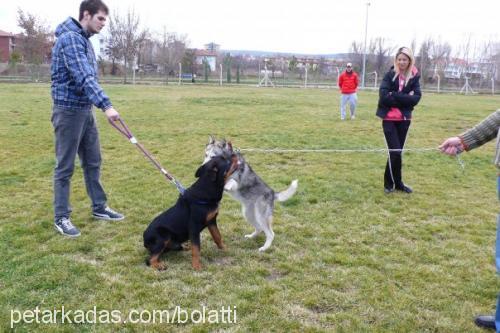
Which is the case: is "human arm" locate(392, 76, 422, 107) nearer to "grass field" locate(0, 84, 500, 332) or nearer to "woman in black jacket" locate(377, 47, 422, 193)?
"woman in black jacket" locate(377, 47, 422, 193)

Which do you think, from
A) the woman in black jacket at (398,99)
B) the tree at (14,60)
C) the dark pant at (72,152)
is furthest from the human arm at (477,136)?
the tree at (14,60)

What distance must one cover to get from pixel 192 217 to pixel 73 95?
5.71 feet

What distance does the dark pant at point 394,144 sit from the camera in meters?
6.11

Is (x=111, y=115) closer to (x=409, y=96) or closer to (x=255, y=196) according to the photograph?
(x=255, y=196)

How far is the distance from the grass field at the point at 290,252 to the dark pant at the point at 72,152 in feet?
1.09

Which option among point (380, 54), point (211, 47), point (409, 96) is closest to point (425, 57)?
point (380, 54)

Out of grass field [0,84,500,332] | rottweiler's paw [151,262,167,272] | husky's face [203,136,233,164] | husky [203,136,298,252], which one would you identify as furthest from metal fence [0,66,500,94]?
rottweiler's paw [151,262,167,272]

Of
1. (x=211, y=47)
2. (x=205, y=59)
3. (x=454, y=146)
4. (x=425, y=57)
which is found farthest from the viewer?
(x=211, y=47)

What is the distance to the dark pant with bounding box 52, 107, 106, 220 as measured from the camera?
4.24 meters

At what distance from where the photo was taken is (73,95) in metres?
4.19

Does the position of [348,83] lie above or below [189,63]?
below

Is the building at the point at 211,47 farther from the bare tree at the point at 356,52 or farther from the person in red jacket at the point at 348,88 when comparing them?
the person in red jacket at the point at 348,88

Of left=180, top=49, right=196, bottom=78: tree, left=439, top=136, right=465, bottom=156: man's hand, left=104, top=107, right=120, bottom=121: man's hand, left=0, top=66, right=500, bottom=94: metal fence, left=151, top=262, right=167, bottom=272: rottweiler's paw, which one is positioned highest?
left=180, top=49, right=196, bottom=78: tree

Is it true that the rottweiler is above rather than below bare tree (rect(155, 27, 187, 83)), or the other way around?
below
